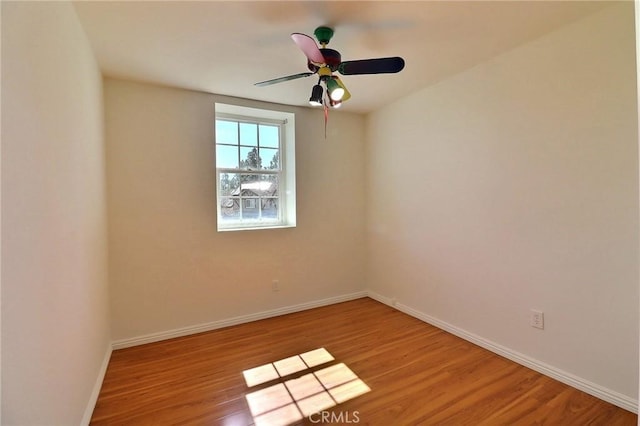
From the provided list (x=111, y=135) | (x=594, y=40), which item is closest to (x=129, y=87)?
(x=111, y=135)

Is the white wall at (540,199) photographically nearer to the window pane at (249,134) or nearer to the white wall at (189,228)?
the white wall at (189,228)

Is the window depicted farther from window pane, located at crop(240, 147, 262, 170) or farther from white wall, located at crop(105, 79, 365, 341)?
white wall, located at crop(105, 79, 365, 341)

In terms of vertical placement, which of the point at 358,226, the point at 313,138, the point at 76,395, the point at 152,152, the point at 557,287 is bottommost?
the point at 76,395

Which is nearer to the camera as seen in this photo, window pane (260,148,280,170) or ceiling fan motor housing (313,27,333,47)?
ceiling fan motor housing (313,27,333,47)

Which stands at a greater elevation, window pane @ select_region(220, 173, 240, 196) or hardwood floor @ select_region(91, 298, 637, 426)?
window pane @ select_region(220, 173, 240, 196)

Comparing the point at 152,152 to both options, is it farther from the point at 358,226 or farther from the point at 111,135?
the point at 358,226

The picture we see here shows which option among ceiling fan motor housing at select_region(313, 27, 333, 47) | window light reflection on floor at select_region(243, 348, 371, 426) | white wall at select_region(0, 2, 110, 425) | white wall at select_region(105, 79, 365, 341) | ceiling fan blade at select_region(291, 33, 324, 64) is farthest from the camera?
white wall at select_region(105, 79, 365, 341)

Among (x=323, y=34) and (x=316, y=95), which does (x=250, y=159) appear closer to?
(x=316, y=95)

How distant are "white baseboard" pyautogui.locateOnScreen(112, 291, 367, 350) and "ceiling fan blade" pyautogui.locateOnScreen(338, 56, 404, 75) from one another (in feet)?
8.34

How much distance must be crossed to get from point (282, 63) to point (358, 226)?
218 centimetres

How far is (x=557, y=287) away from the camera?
203 centimetres

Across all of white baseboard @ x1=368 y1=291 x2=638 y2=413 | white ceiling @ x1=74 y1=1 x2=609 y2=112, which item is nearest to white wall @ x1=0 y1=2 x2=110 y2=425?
white ceiling @ x1=74 y1=1 x2=609 y2=112

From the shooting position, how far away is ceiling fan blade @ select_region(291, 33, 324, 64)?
5.07 feet

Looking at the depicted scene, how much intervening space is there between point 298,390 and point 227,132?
2.61 meters
